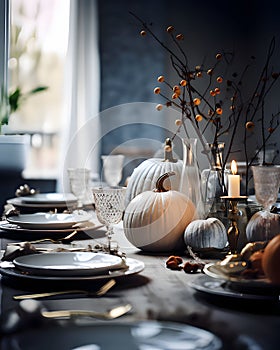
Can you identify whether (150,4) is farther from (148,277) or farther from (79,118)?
(148,277)

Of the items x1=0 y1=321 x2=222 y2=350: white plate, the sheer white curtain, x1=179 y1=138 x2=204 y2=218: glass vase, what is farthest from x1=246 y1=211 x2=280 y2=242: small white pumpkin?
the sheer white curtain

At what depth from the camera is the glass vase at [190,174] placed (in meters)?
1.67

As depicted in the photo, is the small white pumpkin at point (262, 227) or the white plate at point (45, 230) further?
the white plate at point (45, 230)

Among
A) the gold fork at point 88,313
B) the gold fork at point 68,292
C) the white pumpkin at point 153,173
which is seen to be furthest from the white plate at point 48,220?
the gold fork at point 88,313

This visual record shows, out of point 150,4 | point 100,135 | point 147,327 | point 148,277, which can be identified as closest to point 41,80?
point 100,135

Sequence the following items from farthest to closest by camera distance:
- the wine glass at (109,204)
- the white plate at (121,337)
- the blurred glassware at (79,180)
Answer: the blurred glassware at (79,180), the wine glass at (109,204), the white plate at (121,337)

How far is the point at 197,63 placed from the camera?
4.86 m

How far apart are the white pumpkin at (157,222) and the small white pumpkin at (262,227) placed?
183 millimetres

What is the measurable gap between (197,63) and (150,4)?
67cm

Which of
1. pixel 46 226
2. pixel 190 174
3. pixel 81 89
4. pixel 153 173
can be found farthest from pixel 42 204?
pixel 81 89

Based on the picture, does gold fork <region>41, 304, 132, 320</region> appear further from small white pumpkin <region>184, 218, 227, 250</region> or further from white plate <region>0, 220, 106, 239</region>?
white plate <region>0, 220, 106, 239</region>

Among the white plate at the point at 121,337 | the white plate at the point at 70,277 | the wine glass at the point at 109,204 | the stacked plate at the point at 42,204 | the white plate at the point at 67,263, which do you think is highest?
the wine glass at the point at 109,204

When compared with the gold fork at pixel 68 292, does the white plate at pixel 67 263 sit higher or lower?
higher

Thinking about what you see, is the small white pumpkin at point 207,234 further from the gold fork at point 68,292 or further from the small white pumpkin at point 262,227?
the gold fork at point 68,292
